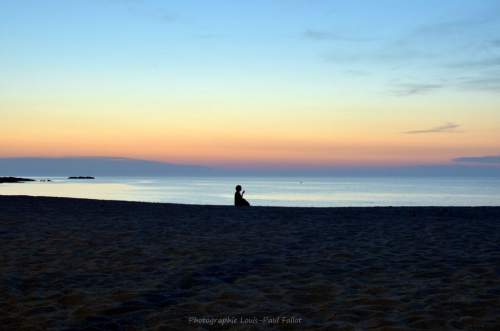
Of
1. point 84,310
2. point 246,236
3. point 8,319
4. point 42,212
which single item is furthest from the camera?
point 42,212

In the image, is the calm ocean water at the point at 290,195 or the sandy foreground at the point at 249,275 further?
the calm ocean water at the point at 290,195

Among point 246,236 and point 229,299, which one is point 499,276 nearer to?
point 229,299

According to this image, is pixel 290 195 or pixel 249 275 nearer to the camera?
pixel 249 275

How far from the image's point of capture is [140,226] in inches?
454

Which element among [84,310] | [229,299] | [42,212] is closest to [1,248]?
[84,310]

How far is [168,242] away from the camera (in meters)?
9.16

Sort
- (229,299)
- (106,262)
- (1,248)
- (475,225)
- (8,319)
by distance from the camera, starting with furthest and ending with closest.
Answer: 1. (475,225)
2. (1,248)
3. (106,262)
4. (229,299)
5. (8,319)

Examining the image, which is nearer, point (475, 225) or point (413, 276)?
point (413, 276)

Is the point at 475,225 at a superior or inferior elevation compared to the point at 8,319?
superior

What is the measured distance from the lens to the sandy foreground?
4.59m

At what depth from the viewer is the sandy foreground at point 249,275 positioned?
4590 mm

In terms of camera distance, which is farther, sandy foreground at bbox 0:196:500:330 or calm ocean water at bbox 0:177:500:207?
calm ocean water at bbox 0:177:500:207

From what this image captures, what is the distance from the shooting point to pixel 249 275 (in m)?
6.40

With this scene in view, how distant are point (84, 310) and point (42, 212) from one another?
1060cm
